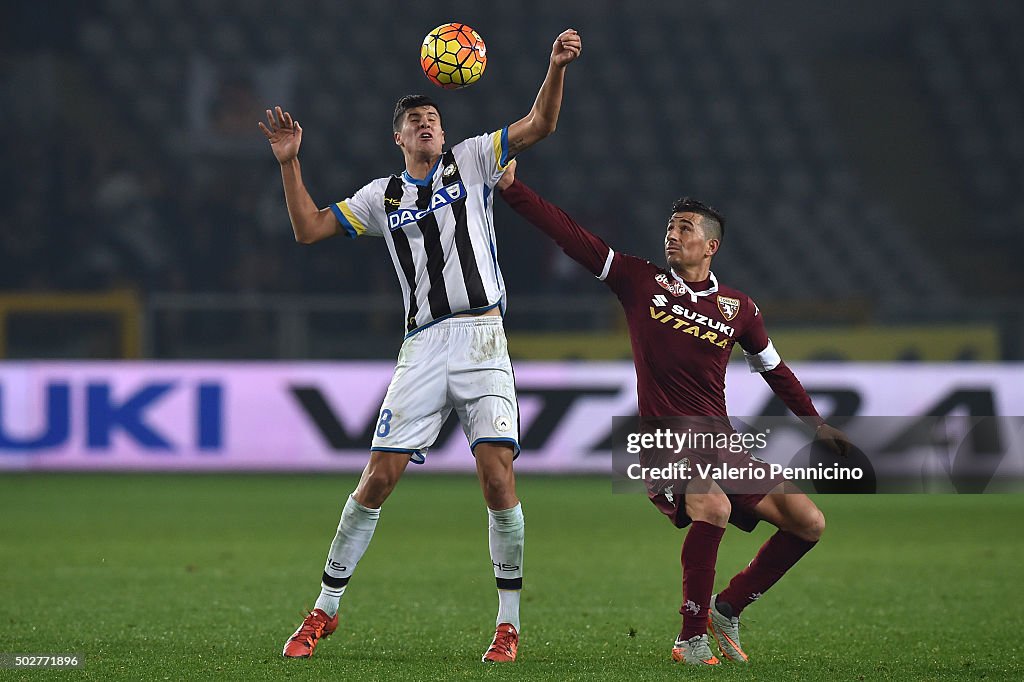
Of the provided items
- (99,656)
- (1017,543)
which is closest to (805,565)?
(1017,543)

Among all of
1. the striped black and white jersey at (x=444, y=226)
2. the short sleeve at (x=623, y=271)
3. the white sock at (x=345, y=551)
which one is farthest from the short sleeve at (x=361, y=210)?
the white sock at (x=345, y=551)

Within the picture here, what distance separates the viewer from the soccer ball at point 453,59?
5176 mm

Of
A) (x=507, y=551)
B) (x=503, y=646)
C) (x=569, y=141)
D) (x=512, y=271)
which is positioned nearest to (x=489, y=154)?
(x=507, y=551)

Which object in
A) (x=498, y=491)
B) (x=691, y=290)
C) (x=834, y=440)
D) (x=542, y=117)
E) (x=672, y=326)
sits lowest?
(x=498, y=491)

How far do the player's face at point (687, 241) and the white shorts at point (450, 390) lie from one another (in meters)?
0.72

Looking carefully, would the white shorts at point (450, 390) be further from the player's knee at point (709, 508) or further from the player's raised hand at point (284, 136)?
the player's raised hand at point (284, 136)

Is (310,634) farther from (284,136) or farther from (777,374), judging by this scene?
(777,374)

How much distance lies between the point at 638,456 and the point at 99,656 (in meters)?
2.00

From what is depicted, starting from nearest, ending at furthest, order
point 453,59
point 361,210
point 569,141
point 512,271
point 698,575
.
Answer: point 698,575, point 361,210, point 453,59, point 512,271, point 569,141

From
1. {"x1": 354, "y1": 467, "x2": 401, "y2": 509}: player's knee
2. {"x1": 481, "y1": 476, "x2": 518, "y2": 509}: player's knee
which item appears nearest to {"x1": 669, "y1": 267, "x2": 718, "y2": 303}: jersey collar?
{"x1": 481, "y1": 476, "x2": 518, "y2": 509}: player's knee

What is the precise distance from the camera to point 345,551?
4875mm

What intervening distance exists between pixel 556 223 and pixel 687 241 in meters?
0.50

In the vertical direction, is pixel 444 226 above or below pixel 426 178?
below

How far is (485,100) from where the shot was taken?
60.5 feet
